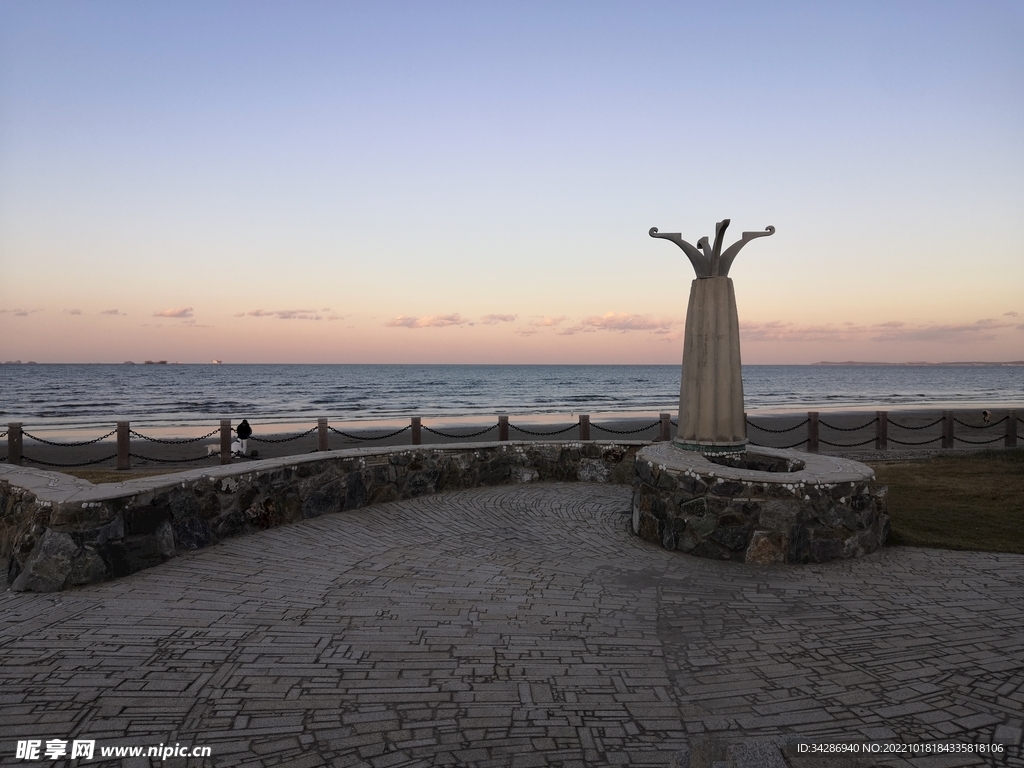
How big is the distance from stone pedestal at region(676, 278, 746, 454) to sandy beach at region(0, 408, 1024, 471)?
7.24 m

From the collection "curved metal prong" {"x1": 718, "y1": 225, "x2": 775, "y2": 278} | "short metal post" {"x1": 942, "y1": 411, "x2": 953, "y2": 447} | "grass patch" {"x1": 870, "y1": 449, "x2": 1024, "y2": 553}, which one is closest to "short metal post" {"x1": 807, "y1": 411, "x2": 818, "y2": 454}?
"grass patch" {"x1": 870, "y1": 449, "x2": 1024, "y2": 553}

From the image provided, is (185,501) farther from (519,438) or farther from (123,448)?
(519,438)

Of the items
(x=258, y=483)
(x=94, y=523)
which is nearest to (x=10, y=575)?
(x=94, y=523)

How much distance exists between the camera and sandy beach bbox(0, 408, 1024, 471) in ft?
53.4

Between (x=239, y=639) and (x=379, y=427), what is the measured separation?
2582cm

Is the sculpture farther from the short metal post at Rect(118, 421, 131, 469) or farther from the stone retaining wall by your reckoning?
the short metal post at Rect(118, 421, 131, 469)

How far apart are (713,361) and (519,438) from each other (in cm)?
1662

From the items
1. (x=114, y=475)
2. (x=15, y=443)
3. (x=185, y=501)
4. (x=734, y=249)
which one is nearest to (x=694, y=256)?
(x=734, y=249)

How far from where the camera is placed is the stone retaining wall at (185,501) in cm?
508

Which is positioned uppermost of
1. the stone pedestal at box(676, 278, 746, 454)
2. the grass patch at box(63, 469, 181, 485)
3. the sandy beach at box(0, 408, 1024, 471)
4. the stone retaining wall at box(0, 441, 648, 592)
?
the stone pedestal at box(676, 278, 746, 454)

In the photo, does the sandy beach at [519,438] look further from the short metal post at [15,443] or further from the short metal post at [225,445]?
the short metal post at [15,443]

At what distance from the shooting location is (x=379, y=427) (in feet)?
96.8

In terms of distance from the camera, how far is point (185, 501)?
614 centimetres

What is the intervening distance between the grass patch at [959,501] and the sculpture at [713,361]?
87.0 inches
